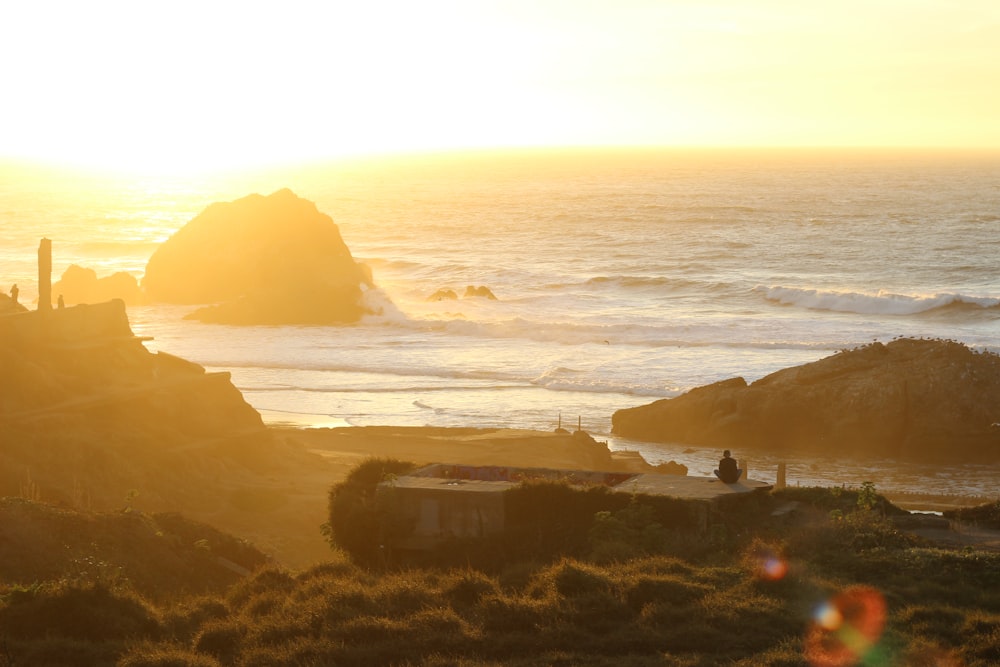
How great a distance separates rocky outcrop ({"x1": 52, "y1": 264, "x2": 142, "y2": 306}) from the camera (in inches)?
2773

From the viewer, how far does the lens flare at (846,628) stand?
13385mm

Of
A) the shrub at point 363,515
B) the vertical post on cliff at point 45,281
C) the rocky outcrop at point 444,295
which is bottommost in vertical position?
the rocky outcrop at point 444,295

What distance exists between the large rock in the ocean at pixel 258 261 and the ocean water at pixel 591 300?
8.64 feet

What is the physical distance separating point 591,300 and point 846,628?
188 feet

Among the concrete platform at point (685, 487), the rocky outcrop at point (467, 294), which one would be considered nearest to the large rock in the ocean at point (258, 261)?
the rocky outcrop at point (467, 294)

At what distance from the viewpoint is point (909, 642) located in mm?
13719

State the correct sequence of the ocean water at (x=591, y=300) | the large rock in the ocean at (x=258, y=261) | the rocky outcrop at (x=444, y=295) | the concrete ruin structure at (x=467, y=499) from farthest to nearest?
the rocky outcrop at (x=444, y=295) → the large rock in the ocean at (x=258, y=261) → the ocean water at (x=591, y=300) → the concrete ruin structure at (x=467, y=499)

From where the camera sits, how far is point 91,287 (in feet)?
233

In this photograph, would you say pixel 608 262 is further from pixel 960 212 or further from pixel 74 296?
pixel 960 212

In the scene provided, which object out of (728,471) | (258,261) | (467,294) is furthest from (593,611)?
(467,294)

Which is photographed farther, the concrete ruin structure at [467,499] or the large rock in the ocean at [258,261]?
the large rock in the ocean at [258,261]

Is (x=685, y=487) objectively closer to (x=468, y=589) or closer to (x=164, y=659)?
(x=468, y=589)

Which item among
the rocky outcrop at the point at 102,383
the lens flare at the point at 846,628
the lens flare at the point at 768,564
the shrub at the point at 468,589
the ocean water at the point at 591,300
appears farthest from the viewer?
the ocean water at the point at 591,300

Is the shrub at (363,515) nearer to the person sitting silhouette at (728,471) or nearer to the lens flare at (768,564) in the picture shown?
the person sitting silhouette at (728,471)
